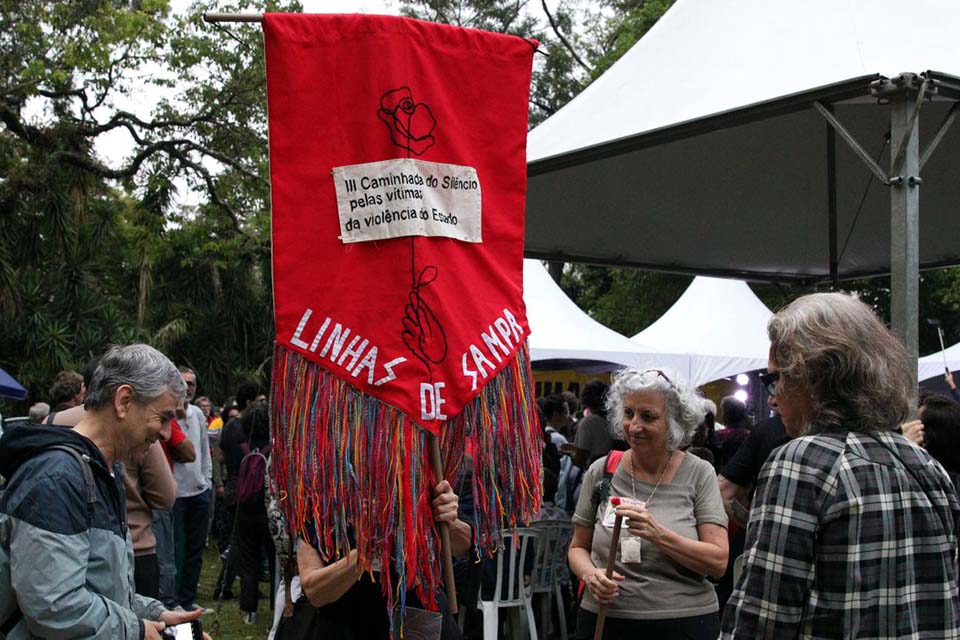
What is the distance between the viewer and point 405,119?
10.0ft

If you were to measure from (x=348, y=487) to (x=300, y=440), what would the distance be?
183mm

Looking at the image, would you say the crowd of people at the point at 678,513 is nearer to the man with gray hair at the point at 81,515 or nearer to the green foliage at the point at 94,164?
the man with gray hair at the point at 81,515

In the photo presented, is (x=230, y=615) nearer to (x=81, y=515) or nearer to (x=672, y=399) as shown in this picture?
(x=672, y=399)

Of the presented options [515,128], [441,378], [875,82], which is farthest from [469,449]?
[875,82]

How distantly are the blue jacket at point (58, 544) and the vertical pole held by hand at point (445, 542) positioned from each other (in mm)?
811

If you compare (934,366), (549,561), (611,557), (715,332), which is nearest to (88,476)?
(611,557)

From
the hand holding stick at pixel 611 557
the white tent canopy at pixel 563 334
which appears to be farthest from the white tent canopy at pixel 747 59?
the white tent canopy at pixel 563 334

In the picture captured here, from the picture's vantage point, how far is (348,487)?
2861mm

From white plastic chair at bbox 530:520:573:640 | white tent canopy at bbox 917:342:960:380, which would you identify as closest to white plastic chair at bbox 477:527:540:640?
white plastic chair at bbox 530:520:573:640

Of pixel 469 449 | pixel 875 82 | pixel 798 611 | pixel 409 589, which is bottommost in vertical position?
pixel 409 589

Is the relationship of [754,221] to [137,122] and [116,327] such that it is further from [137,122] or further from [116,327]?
[116,327]

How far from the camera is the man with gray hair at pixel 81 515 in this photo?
251 centimetres

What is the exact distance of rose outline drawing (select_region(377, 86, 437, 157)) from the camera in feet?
9.98

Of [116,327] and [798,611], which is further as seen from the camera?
[116,327]
